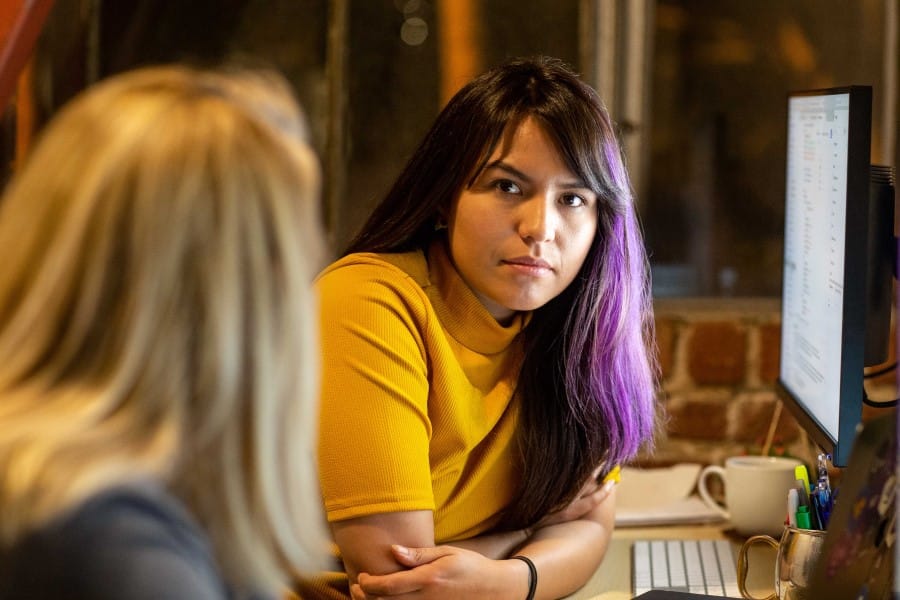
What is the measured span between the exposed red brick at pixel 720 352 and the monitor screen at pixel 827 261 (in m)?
0.48

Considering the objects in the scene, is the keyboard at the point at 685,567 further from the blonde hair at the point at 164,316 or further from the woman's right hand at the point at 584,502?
the blonde hair at the point at 164,316

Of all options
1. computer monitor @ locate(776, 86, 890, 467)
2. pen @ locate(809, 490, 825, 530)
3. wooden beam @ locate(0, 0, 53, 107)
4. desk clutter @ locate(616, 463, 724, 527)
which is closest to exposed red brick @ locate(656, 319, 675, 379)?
desk clutter @ locate(616, 463, 724, 527)

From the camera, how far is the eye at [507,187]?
54.3 inches

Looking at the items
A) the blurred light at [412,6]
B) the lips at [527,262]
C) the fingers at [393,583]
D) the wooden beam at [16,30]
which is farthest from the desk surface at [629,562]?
the blurred light at [412,6]

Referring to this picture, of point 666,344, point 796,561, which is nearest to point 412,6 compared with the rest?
point 666,344

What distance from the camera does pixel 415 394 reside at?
133cm

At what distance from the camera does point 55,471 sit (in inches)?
26.1

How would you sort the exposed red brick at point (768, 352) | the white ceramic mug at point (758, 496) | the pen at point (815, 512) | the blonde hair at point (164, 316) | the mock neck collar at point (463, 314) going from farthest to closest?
the exposed red brick at point (768, 352) → the white ceramic mug at point (758, 496) → the mock neck collar at point (463, 314) → the pen at point (815, 512) → the blonde hair at point (164, 316)

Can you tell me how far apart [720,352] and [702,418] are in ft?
0.42

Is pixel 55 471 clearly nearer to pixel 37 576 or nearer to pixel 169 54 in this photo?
pixel 37 576

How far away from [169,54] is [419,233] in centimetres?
99

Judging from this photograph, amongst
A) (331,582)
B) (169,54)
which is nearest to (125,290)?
(331,582)

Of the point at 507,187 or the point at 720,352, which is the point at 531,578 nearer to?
the point at 507,187

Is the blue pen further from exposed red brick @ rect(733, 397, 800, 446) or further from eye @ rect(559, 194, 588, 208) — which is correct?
exposed red brick @ rect(733, 397, 800, 446)
